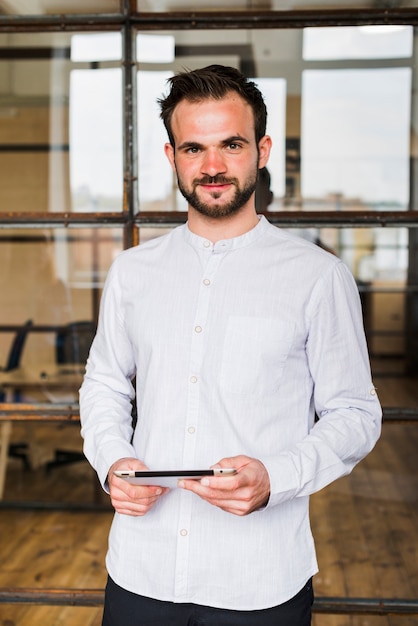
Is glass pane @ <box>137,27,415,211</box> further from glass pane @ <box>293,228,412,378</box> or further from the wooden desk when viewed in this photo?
glass pane @ <box>293,228,412,378</box>

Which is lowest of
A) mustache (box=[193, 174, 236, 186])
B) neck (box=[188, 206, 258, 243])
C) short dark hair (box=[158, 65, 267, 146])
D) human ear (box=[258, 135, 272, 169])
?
neck (box=[188, 206, 258, 243])

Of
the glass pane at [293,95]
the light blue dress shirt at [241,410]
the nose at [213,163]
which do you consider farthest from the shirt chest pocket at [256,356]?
the glass pane at [293,95]

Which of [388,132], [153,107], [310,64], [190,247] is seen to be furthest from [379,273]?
[190,247]

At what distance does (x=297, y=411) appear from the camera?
1467 millimetres

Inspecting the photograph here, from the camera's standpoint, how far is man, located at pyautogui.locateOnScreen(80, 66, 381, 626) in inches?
56.3

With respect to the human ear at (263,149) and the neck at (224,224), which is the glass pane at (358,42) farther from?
the neck at (224,224)

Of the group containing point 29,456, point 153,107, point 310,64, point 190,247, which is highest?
point 310,64

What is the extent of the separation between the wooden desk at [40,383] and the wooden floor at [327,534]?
0.84 ft

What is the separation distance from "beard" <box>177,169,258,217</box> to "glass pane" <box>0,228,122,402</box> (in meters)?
2.74

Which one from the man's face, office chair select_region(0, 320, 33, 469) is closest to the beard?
the man's face

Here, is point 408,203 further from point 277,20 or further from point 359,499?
point 359,499

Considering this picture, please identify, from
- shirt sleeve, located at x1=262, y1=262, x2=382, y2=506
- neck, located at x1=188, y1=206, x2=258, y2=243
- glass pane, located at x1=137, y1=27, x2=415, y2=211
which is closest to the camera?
shirt sleeve, located at x1=262, y1=262, x2=382, y2=506

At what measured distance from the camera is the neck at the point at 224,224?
4.97 ft

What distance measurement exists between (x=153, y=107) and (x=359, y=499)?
2717 mm
